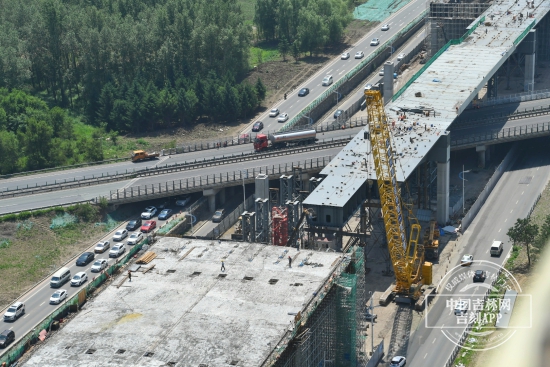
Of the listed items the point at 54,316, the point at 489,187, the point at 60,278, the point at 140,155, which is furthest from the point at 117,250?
the point at 489,187

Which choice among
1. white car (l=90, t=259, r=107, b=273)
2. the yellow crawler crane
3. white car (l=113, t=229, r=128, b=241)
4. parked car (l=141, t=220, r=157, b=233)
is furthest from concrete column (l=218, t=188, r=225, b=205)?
the yellow crawler crane

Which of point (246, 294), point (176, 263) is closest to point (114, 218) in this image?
point (176, 263)

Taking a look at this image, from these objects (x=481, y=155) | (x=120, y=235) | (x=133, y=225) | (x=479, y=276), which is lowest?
(x=479, y=276)

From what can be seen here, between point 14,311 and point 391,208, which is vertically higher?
point 391,208

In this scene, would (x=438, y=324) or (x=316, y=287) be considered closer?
(x=316, y=287)

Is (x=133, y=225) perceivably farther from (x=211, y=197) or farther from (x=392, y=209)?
(x=392, y=209)

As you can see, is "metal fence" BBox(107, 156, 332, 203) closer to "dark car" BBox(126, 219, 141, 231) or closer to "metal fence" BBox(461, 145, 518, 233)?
"dark car" BBox(126, 219, 141, 231)

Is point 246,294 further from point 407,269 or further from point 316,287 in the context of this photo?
point 407,269
